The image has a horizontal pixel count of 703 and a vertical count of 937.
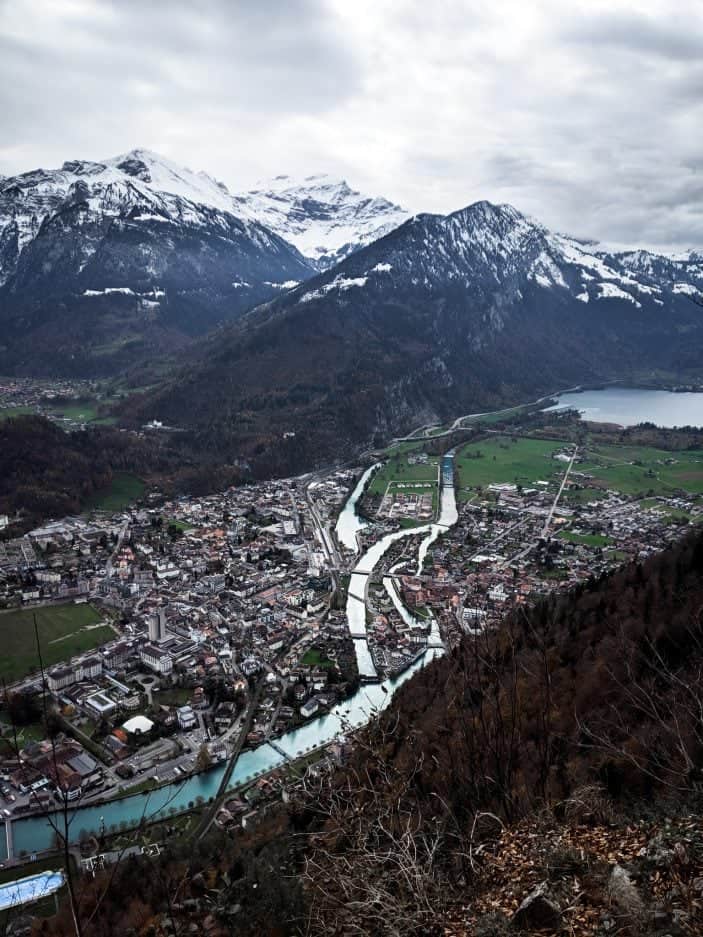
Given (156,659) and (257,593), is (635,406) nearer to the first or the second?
(257,593)

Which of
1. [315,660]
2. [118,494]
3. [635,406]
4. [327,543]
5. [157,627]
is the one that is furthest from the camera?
[635,406]

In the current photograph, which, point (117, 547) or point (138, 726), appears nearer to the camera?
point (138, 726)

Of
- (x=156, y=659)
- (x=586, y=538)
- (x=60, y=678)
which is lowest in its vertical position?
(x=586, y=538)

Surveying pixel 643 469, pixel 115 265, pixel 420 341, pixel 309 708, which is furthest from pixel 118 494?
pixel 115 265

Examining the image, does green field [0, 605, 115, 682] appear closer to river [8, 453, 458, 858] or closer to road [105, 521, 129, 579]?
road [105, 521, 129, 579]

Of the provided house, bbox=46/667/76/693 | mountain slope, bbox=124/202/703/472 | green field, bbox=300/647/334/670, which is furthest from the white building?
mountain slope, bbox=124/202/703/472

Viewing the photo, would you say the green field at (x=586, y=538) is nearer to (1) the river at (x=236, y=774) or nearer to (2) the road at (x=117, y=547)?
(1) the river at (x=236, y=774)
